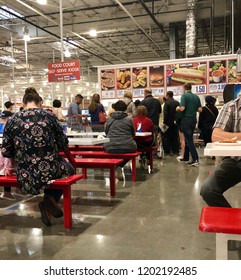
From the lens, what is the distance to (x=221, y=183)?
2496mm

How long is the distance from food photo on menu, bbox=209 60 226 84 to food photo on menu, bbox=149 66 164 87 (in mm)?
1348

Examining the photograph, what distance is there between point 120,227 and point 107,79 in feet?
22.9

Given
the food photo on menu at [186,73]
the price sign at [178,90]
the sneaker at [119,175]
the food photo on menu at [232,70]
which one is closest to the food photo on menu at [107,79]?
the food photo on menu at [186,73]

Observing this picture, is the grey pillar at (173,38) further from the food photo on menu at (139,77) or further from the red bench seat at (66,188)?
the red bench seat at (66,188)

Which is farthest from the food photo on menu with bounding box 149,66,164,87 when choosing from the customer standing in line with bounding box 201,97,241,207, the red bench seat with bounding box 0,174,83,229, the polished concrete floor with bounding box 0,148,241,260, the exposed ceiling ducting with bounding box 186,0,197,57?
the customer standing in line with bounding box 201,97,241,207

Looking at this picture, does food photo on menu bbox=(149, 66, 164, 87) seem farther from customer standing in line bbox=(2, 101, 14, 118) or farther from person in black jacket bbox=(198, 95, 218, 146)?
customer standing in line bbox=(2, 101, 14, 118)

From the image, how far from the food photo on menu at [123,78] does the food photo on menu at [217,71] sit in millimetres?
2356

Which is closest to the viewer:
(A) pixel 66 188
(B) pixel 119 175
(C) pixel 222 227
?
(C) pixel 222 227

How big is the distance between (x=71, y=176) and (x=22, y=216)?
0.84 metres

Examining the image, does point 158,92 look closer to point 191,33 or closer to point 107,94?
point 107,94

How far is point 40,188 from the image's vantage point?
9.82ft

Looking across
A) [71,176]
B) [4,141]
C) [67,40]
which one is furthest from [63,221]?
[67,40]

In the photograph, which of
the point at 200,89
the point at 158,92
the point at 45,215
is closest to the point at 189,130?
the point at 200,89

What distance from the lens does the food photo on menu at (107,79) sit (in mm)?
9531
